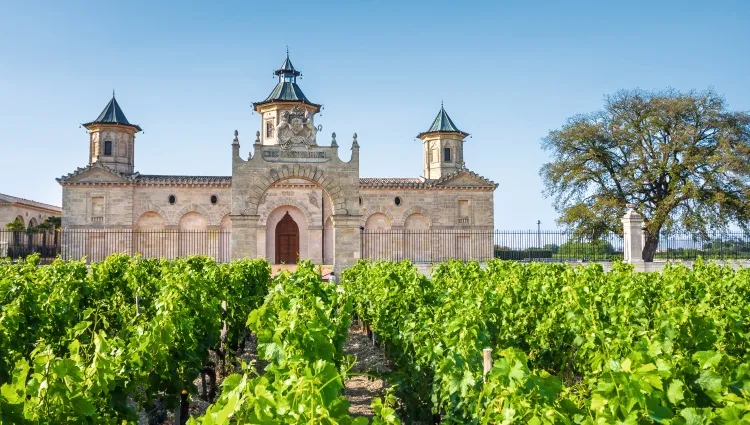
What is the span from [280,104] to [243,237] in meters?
14.0

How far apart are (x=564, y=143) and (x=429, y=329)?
26.6m

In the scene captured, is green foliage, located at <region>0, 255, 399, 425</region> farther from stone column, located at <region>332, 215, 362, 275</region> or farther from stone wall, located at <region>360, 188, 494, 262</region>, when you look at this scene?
stone wall, located at <region>360, 188, 494, 262</region>

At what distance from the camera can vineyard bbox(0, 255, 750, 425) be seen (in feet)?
8.65

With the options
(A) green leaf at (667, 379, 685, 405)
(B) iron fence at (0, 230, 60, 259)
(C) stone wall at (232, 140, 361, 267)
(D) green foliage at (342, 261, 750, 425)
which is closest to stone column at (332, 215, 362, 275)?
(C) stone wall at (232, 140, 361, 267)

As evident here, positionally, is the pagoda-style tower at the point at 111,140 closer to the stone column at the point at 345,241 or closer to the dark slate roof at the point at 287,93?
the dark slate roof at the point at 287,93

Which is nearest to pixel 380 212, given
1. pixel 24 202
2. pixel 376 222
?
pixel 376 222

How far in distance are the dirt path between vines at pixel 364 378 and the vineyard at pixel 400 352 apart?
65 centimetres

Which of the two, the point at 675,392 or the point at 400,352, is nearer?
the point at 675,392

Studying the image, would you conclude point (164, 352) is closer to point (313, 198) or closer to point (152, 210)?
point (313, 198)

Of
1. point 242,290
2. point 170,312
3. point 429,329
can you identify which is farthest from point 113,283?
point 429,329

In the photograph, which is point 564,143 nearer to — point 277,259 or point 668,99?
point 668,99

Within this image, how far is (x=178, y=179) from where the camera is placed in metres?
30.7

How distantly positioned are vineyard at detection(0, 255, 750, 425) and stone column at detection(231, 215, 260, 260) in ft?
29.9

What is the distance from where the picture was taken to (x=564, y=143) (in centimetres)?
2978
